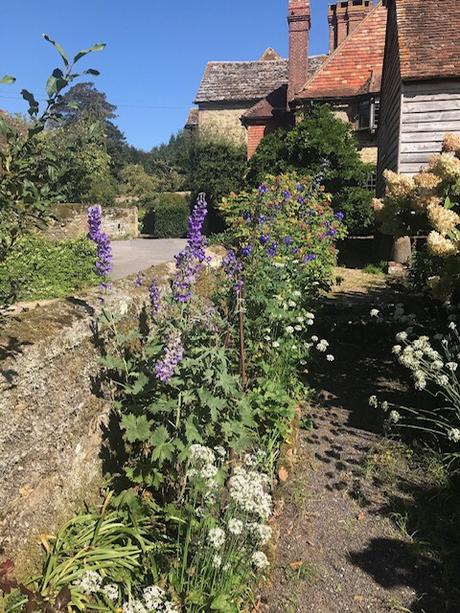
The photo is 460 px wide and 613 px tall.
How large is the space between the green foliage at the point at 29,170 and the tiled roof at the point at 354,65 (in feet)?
66.7

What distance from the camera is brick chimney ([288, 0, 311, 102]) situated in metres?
22.5

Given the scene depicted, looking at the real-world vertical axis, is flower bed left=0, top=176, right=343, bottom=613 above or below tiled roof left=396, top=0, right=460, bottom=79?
below

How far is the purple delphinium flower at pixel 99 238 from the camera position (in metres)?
2.56

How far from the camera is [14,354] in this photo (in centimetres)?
221

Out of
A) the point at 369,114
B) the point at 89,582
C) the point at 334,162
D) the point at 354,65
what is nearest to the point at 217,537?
the point at 89,582

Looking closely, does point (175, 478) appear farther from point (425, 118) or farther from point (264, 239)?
point (425, 118)

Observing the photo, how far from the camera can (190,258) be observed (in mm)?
2951

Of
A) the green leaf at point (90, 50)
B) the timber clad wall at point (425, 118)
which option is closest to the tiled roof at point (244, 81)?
the timber clad wall at point (425, 118)

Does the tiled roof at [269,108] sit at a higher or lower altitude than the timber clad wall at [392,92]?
higher

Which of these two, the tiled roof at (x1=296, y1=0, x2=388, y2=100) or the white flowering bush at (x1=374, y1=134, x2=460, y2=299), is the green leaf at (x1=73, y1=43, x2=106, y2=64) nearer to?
the white flowering bush at (x1=374, y1=134, x2=460, y2=299)

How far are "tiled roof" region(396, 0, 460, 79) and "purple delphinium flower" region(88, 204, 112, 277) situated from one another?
400 inches

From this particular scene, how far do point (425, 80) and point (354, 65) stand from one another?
11.4 metres

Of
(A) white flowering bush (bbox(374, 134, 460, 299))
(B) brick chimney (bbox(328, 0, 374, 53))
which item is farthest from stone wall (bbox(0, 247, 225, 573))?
(B) brick chimney (bbox(328, 0, 374, 53))

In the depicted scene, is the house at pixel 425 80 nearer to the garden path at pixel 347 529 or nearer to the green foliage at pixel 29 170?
the garden path at pixel 347 529
